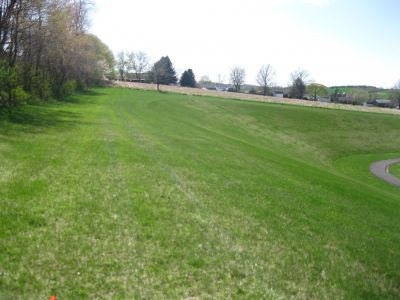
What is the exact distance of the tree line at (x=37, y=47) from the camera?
2667 cm

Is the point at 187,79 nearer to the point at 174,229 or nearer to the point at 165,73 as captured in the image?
the point at 165,73

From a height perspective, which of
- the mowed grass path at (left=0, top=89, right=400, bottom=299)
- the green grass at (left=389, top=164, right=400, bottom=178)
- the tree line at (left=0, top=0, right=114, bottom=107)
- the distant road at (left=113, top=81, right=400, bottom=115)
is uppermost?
the tree line at (left=0, top=0, right=114, bottom=107)

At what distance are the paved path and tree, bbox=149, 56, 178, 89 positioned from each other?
329ft

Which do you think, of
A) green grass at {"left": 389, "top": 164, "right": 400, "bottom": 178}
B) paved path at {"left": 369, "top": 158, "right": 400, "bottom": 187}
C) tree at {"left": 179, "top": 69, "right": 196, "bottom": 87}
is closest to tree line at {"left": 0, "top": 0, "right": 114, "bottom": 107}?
paved path at {"left": 369, "top": 158, "right": 400, "bottom": 187}

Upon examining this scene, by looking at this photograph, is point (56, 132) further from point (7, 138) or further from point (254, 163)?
point (254, 163)

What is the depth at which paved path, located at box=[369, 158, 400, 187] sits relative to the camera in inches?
1324

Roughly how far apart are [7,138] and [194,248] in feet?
41.1

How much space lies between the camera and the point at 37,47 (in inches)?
1571

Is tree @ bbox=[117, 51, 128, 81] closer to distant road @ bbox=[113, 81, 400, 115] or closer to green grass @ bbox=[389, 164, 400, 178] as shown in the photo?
distant road @ bbox=[113, 81, 400, 115]

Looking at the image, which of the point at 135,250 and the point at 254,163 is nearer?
the point at 135,250

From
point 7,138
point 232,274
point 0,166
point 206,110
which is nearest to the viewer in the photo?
point 232,274

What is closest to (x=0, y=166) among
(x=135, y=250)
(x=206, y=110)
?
(x=135, y=250)

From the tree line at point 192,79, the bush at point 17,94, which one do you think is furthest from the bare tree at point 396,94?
the bush at point 17,94

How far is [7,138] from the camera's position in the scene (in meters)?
16.0
